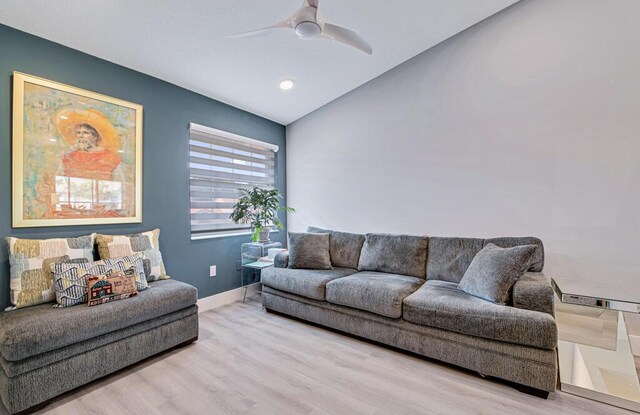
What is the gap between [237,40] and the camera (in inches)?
97.9

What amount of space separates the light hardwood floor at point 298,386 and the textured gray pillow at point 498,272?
593 millimetres

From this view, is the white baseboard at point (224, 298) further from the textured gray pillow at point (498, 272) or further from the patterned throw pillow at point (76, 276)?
the textured gray pillow at point (498, 272)

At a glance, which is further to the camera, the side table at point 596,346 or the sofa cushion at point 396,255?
the sofa cushion at point 396,255

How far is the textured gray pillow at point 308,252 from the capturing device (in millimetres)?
3178

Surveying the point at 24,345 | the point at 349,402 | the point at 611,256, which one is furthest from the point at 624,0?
the point at 24,345

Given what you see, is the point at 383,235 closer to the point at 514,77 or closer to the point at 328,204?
the point at 328,204

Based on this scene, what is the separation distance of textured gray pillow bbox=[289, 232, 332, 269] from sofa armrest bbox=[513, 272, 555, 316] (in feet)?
5.86

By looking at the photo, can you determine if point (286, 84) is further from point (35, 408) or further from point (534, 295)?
point (35, 408)

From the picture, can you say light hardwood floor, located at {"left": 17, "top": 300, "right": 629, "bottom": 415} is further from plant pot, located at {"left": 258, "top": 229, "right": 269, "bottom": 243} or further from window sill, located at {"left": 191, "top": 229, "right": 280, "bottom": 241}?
plant pot, located at {"left": 258, "top": 229, "right": 269, "bottom": 243}

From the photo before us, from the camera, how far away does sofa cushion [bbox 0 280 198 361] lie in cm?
158

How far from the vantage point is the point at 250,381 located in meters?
1.96

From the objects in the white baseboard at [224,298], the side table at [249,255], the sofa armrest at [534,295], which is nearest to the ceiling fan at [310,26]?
the sofa armrest at [534,295]

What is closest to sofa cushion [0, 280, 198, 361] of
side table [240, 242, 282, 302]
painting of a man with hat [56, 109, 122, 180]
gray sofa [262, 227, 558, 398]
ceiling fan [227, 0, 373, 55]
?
painting of a man with hat [56, 109, 122, 180]

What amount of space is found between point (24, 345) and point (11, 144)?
1.45 m
